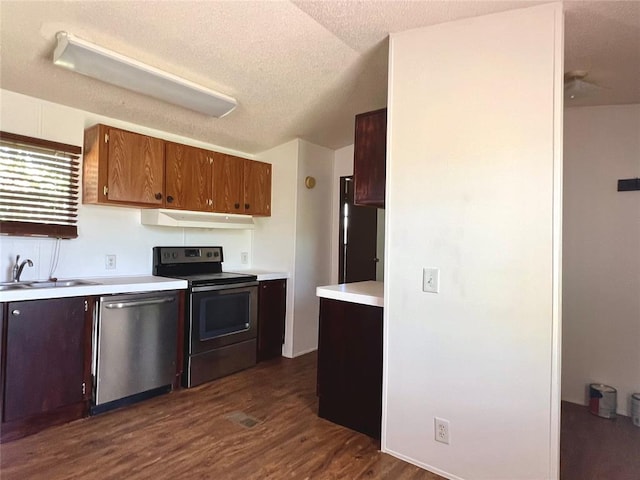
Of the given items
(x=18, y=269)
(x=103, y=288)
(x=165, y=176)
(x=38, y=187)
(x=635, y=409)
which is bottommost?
(x=635, y=409)

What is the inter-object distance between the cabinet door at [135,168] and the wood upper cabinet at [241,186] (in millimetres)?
569

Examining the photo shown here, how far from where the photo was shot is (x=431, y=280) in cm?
209

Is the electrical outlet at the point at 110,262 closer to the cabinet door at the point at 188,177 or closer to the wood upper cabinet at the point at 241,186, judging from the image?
the cabinet door at the point at 188,177

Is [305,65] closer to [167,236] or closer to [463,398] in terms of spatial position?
[167,236]

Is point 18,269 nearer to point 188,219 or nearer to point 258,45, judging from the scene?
point 188,219

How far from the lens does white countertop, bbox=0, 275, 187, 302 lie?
2.25m

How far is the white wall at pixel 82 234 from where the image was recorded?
2.61m

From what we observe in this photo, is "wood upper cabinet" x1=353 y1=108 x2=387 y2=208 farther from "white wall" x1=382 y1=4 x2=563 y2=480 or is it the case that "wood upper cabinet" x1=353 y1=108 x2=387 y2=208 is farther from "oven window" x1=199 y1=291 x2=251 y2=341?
"oven window" x1=199 y1=291 x2=251 y2=341

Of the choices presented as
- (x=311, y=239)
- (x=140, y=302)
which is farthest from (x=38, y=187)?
(x=311, y=239)

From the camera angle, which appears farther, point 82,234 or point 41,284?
point 82,234

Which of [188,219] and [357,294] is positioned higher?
[188,219]

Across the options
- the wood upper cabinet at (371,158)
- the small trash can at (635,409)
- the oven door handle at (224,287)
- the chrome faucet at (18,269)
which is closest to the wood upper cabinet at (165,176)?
the chrome faucet at (18,269)

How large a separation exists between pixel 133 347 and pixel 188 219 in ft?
3.72

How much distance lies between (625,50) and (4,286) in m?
3.95
